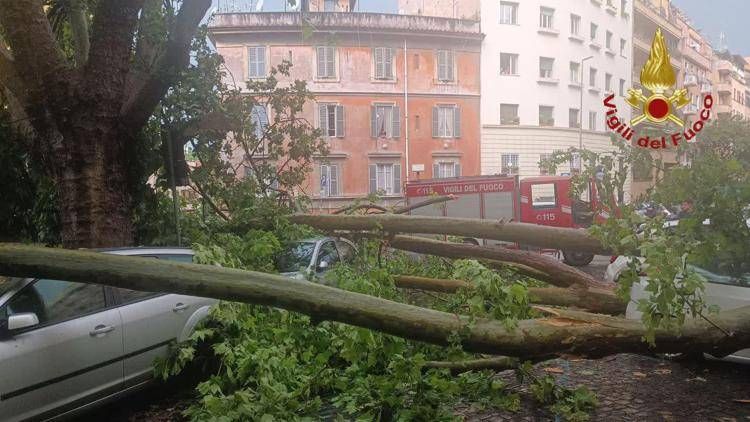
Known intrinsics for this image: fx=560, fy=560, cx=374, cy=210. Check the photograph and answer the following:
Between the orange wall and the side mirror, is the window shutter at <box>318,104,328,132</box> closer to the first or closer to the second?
the orange wall

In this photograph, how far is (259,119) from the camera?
8383 millimetres

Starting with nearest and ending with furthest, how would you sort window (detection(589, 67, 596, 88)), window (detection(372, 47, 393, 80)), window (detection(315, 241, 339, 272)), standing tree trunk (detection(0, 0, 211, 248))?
standing tree trunk (detection(0, 0, 211, 248)) → window (detection(315, 241, 339, 272)) → window (detection(589, 67, 596, 88)) → window (detection(372, 47, 393, 80))

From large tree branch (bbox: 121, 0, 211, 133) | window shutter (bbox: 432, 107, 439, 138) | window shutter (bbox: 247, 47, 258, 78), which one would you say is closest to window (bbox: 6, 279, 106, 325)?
large tree branch (bbox: 121, 0, 211, 133)

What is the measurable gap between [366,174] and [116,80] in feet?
28.1

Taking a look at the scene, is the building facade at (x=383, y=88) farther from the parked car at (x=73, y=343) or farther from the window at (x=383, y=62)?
the parked car at (x=73, y=343)

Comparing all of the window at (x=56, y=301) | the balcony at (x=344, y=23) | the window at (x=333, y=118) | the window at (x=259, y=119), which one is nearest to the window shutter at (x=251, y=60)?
the balcony at (x=344, y=23)

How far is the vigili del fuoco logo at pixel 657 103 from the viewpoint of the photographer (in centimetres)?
391

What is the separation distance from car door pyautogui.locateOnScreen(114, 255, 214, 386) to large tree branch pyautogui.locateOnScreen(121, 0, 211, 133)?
1.90m

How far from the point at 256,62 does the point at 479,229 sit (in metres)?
6.59

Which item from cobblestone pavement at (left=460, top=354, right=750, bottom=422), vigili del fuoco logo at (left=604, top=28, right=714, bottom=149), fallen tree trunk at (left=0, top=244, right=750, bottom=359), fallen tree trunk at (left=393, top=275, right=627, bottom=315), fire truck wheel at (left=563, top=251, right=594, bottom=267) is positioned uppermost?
vigili del fuoco logo at (left=604, top=28, right=714, bottom=149)

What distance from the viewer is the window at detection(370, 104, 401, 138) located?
573 inches

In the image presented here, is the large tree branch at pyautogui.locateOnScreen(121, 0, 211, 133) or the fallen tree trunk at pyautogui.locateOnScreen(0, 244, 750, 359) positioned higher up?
the large tree branch at pyautogui.locateOnScreen(121, 0, 211, 133)

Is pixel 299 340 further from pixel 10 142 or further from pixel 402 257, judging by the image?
pixel 10 142

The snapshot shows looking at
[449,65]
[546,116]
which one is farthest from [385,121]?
[546,116]
